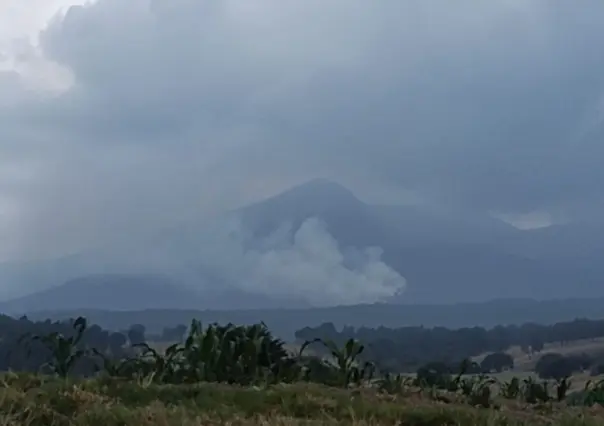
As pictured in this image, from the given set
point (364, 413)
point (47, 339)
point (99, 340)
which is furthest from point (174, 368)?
point (99, 340)

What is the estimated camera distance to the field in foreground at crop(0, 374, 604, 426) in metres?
8.51

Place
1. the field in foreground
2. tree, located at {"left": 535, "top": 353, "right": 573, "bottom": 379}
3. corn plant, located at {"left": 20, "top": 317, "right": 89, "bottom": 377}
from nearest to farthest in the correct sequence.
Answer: the field in foreground
corn plant, located at {"left": 20, "top": 317, "right": 89, "bottom": 377}
tree, located at {"left": 535, "top": 353, "right": 573, "bottom": 379}

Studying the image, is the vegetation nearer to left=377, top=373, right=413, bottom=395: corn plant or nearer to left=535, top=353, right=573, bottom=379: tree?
left=377, top=373, right=413, bottom=395: corn plant

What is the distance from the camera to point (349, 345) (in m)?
17.2

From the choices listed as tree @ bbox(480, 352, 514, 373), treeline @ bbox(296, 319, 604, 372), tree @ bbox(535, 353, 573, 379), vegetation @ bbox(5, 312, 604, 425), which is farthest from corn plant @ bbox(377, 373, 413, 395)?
treeline @ bbox(296, 319, 604, 372)

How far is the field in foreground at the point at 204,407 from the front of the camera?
8.51 meters

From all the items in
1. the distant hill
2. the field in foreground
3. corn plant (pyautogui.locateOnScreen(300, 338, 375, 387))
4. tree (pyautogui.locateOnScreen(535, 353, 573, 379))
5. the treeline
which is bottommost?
tree (pyautogui.locateOnScreen(535, 353, 573, 379))

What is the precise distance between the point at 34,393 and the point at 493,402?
753 cm

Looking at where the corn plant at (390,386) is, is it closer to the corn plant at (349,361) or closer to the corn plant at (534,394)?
the corn plant at (349,361)

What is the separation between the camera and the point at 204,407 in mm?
9930

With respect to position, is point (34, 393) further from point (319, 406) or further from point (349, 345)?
point (349, 345)

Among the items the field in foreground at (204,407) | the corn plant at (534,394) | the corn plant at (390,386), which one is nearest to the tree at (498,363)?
the corn plant at (534,394)

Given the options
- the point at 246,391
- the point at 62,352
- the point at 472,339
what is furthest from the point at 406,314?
the point at 246,391

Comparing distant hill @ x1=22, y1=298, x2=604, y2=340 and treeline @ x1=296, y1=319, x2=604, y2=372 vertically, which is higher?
distant hill @ x1=22, y1=298, x2=604, y2=340
